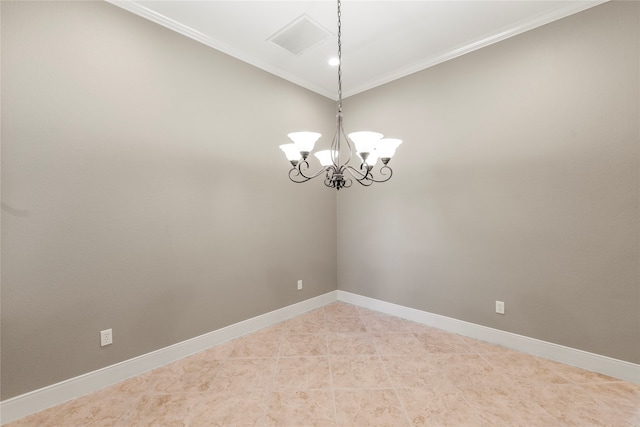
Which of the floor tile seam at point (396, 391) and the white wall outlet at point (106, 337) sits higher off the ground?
the white wall outlet at point (106, 337)

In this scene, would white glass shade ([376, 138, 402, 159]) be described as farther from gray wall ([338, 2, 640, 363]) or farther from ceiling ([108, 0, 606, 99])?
gray wall ([338, 2, 640, 363])

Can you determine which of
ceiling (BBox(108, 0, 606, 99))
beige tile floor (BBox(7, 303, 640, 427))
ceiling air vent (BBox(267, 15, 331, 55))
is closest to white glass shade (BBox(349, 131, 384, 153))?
ceiling (BBox(108, 0, 606, 99))

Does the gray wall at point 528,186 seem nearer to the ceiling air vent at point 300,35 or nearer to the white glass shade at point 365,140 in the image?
the ceiling air vent at point 300,35

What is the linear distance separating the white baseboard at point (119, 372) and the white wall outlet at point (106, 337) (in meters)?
0.18

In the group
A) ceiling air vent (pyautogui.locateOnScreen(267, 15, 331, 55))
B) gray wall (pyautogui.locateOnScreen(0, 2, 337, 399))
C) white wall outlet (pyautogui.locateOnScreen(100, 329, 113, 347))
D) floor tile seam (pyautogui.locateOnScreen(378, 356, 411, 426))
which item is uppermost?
ceiling air vent (pyautogui.locateOnScreen(267, 15, 331, 55))

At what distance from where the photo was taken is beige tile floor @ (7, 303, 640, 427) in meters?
1.72

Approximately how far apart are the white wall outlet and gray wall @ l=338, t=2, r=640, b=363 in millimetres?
2733

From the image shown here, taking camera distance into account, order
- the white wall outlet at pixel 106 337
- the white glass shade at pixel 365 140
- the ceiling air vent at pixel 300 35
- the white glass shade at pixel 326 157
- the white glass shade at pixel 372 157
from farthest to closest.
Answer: the ceiling air vent at pixel 300 35, the white wall outlet at pixel 106 337, the white glass shade at pixel 326 157, the white glass shade at pixel 372 157, the white glass shade at pixel 365 140

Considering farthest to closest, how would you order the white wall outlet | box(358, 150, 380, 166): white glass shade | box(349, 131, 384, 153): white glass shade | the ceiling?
the ceiling
the white wall outlet
box(358, 150, 380, 166): white glass shade
box(349, 131, 384, 153): white glass shade

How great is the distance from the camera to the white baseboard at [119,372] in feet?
5.67

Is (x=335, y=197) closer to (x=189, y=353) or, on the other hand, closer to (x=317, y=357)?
(x=317, y=357)

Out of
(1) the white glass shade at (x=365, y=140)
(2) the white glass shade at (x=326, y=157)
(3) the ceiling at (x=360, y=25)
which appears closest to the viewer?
(1) the white glass shade at (x=365, y=140)

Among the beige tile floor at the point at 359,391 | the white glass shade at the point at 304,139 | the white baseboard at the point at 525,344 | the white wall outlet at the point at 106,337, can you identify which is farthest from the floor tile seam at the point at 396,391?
the white wall outlet at the point at 106,337

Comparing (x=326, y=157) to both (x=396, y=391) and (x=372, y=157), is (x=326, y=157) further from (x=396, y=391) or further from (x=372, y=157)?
(x=396, y=391)
